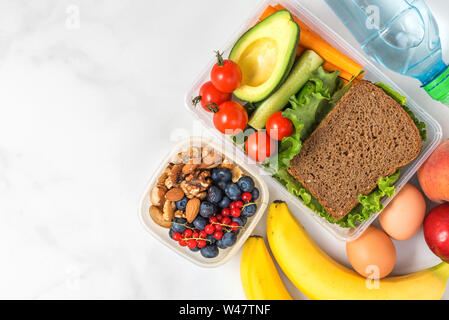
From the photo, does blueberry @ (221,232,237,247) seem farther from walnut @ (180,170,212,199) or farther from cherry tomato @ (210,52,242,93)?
cherry tomato @ (210,52,242,93)

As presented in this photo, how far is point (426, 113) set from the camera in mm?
1097

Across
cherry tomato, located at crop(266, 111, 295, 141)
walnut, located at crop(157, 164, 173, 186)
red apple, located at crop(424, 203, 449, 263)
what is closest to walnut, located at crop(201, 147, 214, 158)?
walnut, located at crop(157, 164, 173, 186)

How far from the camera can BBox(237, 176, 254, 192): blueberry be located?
3.74 feet

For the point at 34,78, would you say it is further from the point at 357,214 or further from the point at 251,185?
the point at 357,214

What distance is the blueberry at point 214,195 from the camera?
3.76ft

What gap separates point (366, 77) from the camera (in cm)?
113

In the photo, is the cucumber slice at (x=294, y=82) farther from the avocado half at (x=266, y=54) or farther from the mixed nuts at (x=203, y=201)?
the mixed nuts at (x=203, y=201)

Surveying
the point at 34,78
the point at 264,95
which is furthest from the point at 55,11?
the point at 264,95

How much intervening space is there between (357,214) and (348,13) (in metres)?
0.56

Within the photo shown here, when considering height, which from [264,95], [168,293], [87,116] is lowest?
[168,293]

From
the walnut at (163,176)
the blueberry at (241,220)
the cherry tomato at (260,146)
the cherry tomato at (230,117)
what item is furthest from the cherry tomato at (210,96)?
the blueberry at (241,220)

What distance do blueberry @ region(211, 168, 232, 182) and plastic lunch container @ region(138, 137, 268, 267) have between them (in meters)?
0.04

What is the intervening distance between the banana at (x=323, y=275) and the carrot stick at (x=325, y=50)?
0.42 meters

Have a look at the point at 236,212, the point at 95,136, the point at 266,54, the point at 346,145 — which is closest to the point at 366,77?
the point at 346,145
